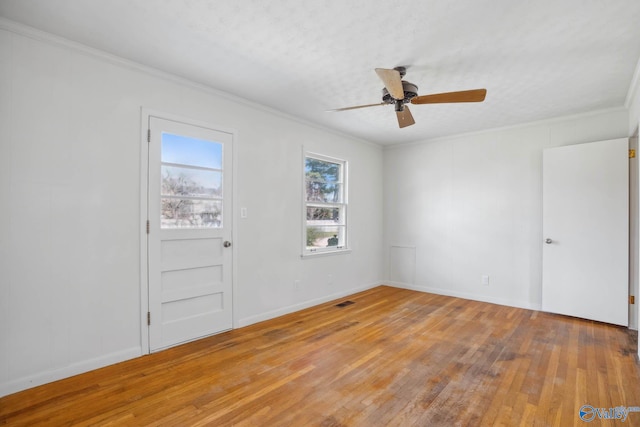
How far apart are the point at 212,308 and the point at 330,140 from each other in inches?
112

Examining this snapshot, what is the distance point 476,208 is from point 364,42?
340cm

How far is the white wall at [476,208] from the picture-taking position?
4336mm

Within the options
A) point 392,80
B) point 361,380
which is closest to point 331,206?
point 392,80

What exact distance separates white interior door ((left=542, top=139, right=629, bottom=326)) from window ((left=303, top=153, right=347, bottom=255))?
271 centimetres

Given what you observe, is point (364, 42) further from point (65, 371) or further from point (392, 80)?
point (65, 371)

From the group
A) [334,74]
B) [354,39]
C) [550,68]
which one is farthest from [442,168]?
[354,39]

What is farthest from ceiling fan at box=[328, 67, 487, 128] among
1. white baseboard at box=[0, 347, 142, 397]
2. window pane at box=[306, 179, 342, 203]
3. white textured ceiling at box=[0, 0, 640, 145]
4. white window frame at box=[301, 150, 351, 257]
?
white baseboard at box=[0, 347, 142, 397]

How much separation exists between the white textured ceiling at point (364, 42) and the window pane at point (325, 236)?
1.89 meters

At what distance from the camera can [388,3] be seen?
1.98 metres

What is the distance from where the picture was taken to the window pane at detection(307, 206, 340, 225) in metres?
4.63

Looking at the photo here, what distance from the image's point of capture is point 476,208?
4863 mm

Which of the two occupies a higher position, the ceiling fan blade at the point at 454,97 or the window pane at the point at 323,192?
the ceiling fan blade at the point at 454,97

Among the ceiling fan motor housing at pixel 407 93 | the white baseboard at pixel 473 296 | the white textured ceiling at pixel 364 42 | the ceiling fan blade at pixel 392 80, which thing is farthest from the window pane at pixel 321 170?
the white baseboard at pixel 473 296

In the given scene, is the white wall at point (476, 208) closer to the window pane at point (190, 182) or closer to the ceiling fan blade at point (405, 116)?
the ceiling fan blade at point (405, 116)
